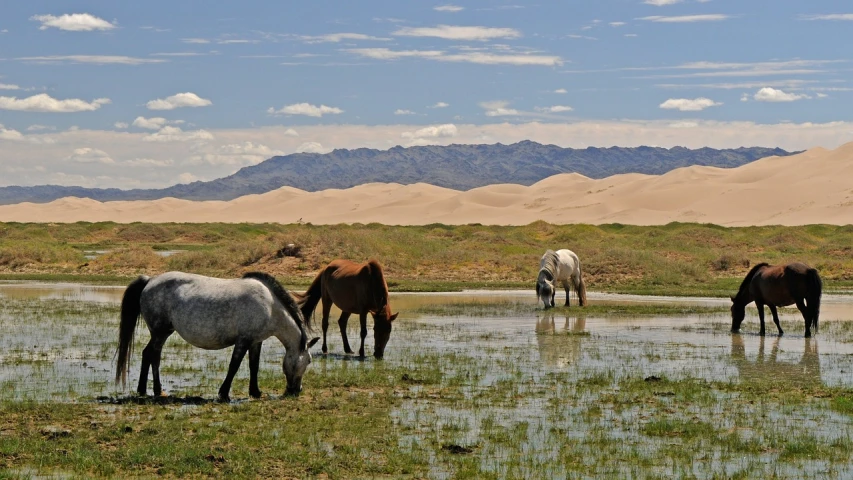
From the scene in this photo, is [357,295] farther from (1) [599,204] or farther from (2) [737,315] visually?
(1) [599,204]

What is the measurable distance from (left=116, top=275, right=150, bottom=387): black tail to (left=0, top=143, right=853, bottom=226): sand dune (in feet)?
327

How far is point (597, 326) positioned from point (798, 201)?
106 metres

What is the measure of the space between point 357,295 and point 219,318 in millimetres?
5584

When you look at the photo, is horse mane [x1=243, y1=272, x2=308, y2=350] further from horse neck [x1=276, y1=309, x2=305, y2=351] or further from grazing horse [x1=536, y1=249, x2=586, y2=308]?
grazing horse [x1=536, y1=249, x2=586, y2=308]

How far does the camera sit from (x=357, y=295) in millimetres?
19453

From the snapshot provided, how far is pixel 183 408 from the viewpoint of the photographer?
13391 mm

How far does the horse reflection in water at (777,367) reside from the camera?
1703 centimetres

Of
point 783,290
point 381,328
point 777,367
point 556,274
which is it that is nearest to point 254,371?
point 381,328

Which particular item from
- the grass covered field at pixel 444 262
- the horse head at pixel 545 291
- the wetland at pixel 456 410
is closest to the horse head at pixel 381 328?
the wetland at pixel 456 410

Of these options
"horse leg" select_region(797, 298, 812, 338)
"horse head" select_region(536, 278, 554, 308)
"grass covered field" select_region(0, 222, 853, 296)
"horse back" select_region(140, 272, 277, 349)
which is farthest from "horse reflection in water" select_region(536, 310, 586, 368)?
"grass covered field" select_region(0, 222, 853, 296)

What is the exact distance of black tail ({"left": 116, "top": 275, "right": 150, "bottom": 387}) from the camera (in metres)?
14.5

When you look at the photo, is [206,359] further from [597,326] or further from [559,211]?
[559,211]

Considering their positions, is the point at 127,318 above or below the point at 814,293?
below

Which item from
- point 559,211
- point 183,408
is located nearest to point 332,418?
point 183,408
